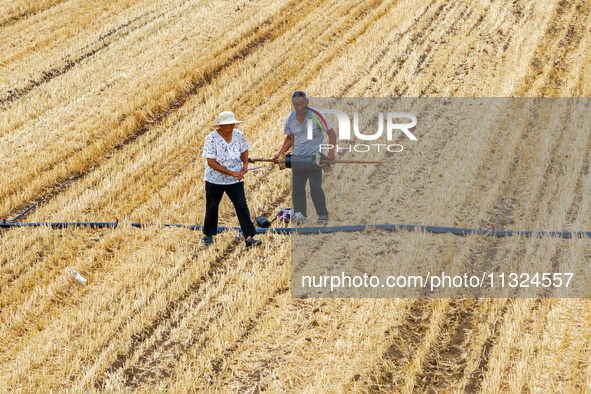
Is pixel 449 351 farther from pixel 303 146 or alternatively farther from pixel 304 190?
pixel 303 146

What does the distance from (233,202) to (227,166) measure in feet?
1.57

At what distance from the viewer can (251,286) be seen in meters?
7.40

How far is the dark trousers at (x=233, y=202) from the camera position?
26.1 ft

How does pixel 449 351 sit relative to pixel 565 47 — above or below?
below

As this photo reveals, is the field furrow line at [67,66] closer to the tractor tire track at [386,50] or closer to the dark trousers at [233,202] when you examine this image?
the tractor tire track at [386,50]

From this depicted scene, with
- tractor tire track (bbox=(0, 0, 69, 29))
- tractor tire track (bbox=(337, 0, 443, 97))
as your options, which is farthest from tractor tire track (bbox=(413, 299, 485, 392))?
tractor tire track (bbox=(0, 0, 69, 29))

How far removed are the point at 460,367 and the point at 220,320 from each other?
2484 mm

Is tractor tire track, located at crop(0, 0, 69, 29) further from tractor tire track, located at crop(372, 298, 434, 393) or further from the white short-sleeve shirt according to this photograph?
tractor tire track, located at crop(372, 298, 434, 393)

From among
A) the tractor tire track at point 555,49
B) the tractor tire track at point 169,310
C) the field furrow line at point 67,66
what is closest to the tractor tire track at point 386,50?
the tractor tire track at point 555,49

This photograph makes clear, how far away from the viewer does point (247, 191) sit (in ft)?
32.4

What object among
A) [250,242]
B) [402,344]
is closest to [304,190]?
[250,242]

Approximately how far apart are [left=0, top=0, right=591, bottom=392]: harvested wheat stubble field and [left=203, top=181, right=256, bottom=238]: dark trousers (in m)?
0.32

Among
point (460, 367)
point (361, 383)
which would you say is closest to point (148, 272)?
point (361, 383)

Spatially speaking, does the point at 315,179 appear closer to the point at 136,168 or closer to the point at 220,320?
the point at 220,320
